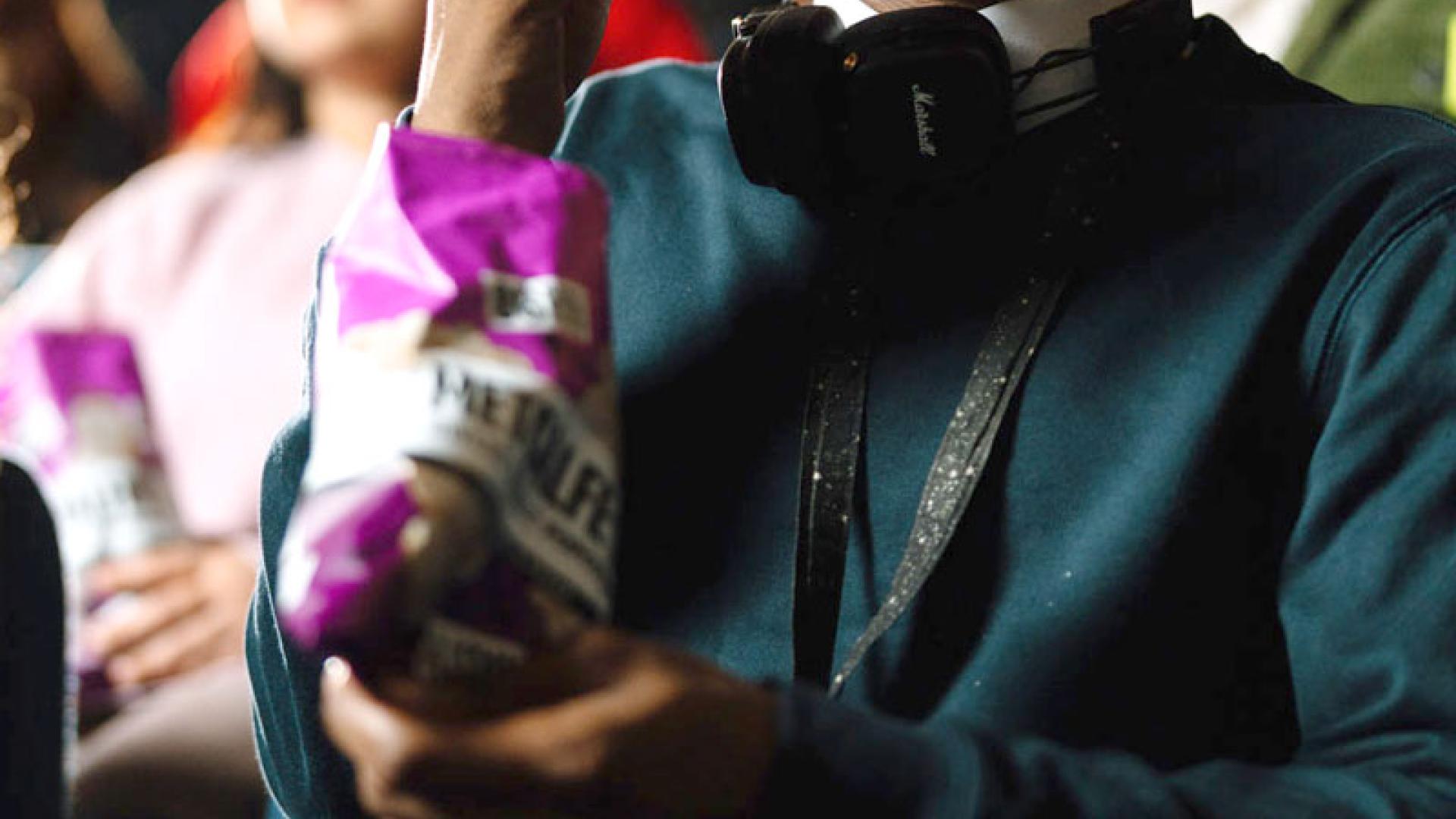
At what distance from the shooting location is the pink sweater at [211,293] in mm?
1779

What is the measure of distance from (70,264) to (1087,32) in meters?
1.52

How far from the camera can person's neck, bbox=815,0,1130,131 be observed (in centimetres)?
74

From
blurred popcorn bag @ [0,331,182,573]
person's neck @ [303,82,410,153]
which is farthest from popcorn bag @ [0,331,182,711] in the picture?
person's neck @ [303,82,410,153]

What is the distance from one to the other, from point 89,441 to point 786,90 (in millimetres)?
867

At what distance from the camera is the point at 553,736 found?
17.1 inches

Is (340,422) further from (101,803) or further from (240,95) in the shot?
(240,95)

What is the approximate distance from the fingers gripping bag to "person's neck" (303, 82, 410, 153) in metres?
1.42

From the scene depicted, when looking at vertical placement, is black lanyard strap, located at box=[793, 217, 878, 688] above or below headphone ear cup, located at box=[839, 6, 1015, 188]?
below

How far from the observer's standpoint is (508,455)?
1.43 ft

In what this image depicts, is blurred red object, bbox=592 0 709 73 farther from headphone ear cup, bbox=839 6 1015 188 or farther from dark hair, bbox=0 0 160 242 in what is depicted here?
headphone ear cup, bbox=839 6 1015 188

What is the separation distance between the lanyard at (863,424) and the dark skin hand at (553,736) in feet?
0.70

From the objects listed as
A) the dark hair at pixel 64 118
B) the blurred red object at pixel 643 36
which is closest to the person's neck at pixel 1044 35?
the blurred red object at pixel 643 36

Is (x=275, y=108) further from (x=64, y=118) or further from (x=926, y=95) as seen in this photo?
(x=926, y=95)

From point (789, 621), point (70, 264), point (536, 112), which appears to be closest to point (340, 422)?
point (536, 112)
